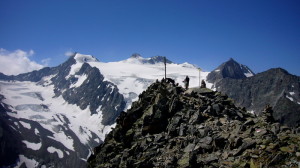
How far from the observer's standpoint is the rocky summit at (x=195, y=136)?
23859mm

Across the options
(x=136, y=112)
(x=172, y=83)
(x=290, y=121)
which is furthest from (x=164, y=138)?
(x=290, y=121)

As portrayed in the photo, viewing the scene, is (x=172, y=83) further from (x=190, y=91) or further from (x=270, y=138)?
(x=270, y=138)

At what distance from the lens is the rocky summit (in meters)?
23.9

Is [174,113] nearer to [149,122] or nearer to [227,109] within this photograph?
[149,122]

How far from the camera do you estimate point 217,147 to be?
2747 cm

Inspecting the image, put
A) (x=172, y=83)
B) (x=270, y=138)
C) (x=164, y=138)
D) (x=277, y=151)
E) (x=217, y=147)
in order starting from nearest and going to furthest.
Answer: (x=277, y=151), (x=270, y=138), (x=217, y=147), (x=164, y=138), (x=172, y=83)

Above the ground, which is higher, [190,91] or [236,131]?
[190,91]

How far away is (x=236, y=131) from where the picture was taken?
29.3m

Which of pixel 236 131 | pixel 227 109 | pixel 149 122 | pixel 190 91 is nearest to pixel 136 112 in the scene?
pixel 149 122

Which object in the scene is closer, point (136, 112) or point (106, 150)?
point (106, 150)

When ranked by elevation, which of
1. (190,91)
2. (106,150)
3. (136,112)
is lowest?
(106,150)

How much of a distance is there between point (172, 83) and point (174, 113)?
14.7m

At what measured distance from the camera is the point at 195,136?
31547 millimetres

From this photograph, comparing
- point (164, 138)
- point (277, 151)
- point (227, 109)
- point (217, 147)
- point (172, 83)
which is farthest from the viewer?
point (172, 83)
